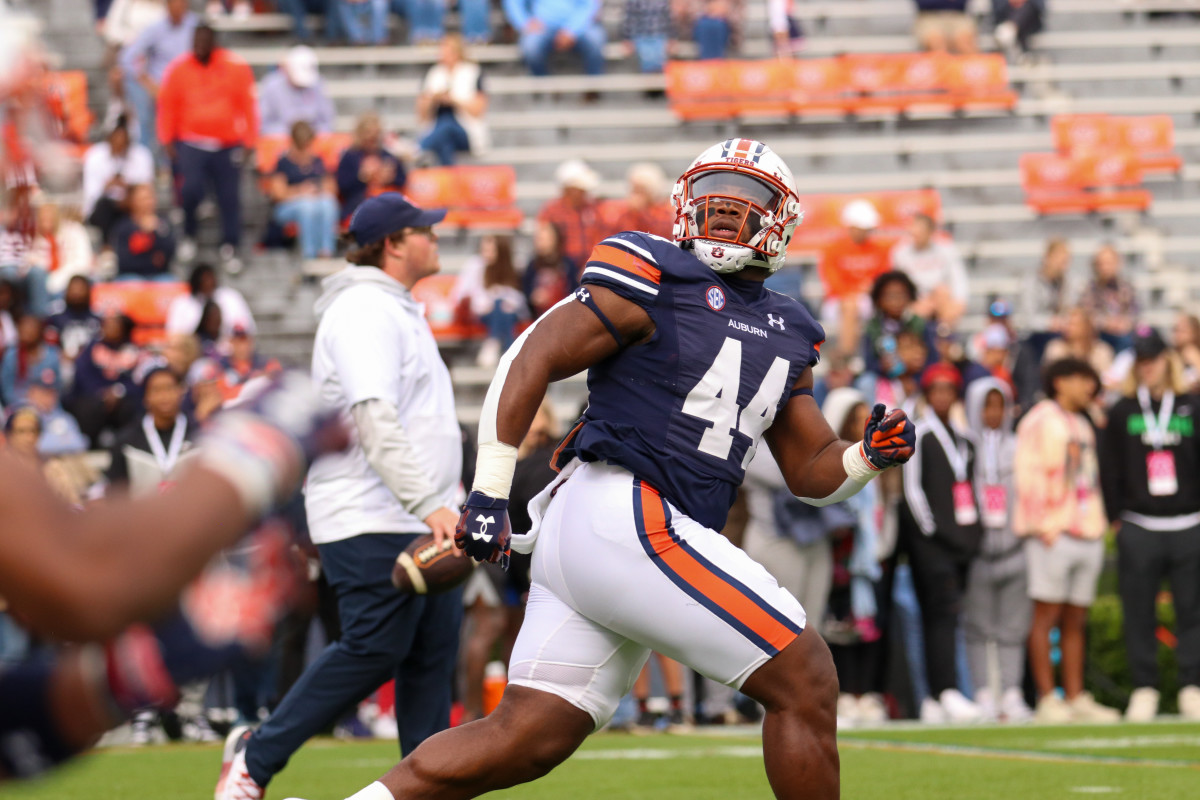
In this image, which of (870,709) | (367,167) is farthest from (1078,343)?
(367,167)

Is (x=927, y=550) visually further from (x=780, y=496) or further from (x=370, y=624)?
(x=370, y=624)

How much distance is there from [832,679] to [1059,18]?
17.7 m

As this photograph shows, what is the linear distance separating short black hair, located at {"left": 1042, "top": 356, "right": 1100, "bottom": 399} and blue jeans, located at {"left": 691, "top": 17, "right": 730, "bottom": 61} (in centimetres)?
837

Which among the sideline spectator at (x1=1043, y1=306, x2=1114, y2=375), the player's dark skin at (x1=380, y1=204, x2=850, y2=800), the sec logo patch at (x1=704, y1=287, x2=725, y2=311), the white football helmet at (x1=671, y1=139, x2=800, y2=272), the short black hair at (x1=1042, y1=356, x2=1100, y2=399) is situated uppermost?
the sideline spectator at (x1=1043, y1=306, x2=1114, y2=375)

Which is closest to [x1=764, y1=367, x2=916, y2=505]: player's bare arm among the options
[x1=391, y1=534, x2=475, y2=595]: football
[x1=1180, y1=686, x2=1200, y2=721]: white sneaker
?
[x1=391, y1=534, x2=475, y2=595]: football

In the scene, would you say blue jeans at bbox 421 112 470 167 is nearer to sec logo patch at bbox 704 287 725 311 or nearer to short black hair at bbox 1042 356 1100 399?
short black hair at bbox 1042 356 1100 399

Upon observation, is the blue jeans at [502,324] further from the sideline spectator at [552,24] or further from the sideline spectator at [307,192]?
the sideline spectator at [552,24]

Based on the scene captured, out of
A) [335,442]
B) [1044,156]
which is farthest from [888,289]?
[335,442]

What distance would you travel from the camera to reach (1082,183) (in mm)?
18266

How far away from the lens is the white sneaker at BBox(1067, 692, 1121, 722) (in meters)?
11.4

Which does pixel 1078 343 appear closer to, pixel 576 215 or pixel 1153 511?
pixel 1153 511

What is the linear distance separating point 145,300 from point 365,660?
9.65m

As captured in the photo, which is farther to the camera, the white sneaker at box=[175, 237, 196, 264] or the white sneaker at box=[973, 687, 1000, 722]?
the white sneaker at box=[175, 237, 196, 264]

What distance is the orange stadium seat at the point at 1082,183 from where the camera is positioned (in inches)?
718
